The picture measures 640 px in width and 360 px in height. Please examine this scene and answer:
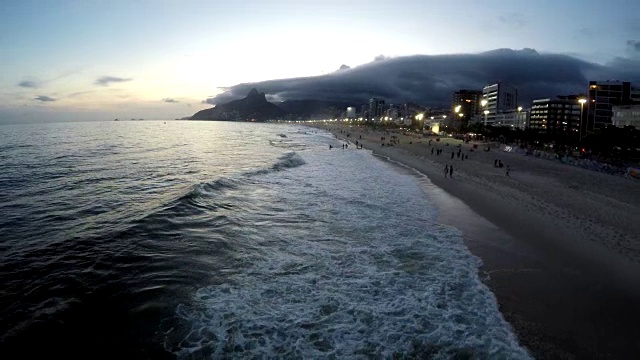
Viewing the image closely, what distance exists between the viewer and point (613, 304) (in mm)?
11156

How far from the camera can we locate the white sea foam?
922 centimetres

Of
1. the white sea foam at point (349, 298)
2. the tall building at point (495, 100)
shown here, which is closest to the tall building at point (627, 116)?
the tall building at point (495, 100)

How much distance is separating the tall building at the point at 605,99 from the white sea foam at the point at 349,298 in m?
132

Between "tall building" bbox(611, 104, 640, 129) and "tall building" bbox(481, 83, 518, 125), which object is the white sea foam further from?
"tall building" bbox(481, 83, 518, 125)

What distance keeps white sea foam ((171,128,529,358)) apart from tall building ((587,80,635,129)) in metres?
132

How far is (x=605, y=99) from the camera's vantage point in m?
121

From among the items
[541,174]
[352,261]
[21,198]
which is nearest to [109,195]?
[21,198]

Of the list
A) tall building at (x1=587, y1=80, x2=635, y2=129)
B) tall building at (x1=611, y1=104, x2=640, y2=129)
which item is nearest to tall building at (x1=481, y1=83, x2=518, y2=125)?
tall building at (x1=587, y1=80, x2=635, y2=129)

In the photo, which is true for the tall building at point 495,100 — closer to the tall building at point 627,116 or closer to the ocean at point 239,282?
the tall building at point 627,116

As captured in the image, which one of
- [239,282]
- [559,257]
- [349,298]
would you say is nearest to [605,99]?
[559,257]

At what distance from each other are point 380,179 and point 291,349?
2847cm

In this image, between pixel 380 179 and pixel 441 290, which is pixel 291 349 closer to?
pixel 441 290

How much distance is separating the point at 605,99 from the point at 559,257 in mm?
136537

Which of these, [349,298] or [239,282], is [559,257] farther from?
[239,282]
